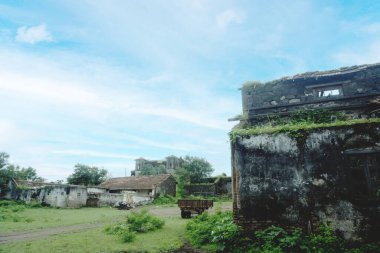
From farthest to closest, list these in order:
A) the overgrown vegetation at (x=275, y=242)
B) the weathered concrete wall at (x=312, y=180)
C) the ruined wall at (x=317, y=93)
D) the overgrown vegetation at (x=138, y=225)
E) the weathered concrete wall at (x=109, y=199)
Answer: the weathered concrete wall at (x=109, y=199) → the ruined wall at (x=317, y=93) → the overgrown vegetation at (x=138, y=225) → the weathered concrete wall at (x=312, y=180) → the overgrown vegetation at (x=275, y=242)

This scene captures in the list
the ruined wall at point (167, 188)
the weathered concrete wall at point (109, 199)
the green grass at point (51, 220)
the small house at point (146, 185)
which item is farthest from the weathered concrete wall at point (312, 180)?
the ruined wall at point (167, 188)

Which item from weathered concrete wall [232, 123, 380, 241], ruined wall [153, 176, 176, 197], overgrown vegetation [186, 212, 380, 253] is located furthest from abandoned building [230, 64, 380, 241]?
ruined wall [153, 176, 176, 197]

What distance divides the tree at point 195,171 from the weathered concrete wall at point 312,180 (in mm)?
35167

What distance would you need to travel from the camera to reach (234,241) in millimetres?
8945

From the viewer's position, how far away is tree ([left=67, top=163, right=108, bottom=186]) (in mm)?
45938

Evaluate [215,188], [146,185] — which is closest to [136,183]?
[146,185]

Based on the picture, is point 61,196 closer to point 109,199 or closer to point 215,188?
point 109,199

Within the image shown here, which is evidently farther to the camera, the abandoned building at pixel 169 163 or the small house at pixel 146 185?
the abandoned building at pixel 169 163

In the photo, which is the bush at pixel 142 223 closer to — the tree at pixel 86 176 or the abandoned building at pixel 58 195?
the abandoned building at pixel 58 195

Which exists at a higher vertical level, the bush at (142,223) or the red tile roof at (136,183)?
the red tile roof at (136,183)

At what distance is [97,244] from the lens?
9.87 metres

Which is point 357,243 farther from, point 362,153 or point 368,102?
point 368,102

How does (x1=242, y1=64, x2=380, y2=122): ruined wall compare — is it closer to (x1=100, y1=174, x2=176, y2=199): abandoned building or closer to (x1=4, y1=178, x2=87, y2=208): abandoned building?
(x1=4, y1=178, x2=87, y2=208): abandoned building

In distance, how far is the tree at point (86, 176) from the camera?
45938mm
